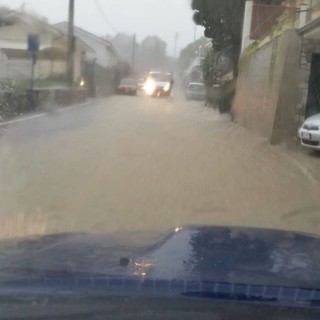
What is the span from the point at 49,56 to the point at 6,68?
6.08ft

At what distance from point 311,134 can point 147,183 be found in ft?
10.7

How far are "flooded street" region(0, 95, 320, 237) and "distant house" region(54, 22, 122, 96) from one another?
10989 mm

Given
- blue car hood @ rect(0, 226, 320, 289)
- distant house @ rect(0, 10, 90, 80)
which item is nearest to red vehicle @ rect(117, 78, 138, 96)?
distant house @ rect(0, 10, 90, 80)

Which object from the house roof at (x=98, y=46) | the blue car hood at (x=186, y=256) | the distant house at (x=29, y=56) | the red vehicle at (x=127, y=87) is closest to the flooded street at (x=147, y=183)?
the distant house at (x=29, y=56)

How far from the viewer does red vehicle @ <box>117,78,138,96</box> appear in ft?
154

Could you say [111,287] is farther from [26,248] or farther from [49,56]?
[49,56]

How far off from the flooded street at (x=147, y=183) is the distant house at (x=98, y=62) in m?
11.0

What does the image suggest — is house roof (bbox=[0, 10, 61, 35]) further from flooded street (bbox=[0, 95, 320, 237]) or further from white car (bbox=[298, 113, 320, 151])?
white car (bbox=[298, 113, 320, 151])

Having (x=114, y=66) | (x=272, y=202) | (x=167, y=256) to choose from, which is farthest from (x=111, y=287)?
(x=114, y=66)

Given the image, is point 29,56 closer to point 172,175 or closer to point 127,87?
point 172,175

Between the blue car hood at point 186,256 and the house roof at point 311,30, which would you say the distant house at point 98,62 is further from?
the blue car hood at point 186,256

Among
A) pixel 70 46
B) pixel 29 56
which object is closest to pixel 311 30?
pixel 70 46

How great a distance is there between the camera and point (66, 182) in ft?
32.6

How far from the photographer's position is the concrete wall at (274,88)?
45.7 feet
